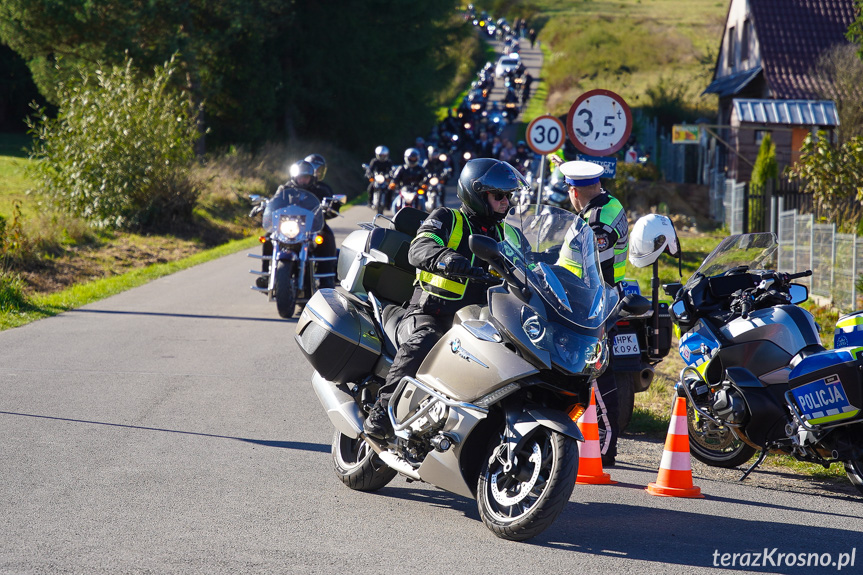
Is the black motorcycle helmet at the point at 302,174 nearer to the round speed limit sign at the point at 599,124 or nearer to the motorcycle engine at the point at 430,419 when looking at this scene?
the round speed limit sign at the point at 599,124

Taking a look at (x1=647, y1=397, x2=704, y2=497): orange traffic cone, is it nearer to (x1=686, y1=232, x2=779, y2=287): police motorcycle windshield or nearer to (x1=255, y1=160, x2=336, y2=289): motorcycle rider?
(x1=686, y1=232, x2=779, y2=287): police motorcycle windshield

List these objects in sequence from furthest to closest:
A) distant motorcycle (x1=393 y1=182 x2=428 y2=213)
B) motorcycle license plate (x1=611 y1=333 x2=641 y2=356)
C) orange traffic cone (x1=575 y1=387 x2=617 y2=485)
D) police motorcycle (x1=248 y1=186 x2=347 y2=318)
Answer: distant motorcycle (x1=393 y1=182 x2=428 y2=213)
police motorcycle (x1=248 y1=186 x2=347 y2=318)
motorcycle license plate (x1=611 y1=333 x2=641 y2=356)
orange traffic cone (x1=575 y1=387 x2=617 y2=485)

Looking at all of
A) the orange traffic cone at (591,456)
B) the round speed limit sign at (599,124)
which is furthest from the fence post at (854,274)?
the orange traffic cone at (591,456)

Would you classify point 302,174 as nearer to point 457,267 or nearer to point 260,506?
point 260,506

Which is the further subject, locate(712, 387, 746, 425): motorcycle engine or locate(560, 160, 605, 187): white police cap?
locate(560, 160, 605, 187): white police cap

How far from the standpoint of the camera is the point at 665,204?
28891 millimetres

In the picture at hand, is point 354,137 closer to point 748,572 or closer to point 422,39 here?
point 422,39

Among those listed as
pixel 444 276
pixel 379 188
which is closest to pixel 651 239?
pixel 444 276

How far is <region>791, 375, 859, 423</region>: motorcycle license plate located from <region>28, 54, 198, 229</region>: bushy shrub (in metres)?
17.1

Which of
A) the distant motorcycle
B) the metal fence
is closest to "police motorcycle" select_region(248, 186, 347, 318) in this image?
the metal fence

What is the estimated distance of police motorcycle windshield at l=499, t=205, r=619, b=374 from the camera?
4453 millimetres

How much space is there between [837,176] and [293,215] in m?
11.7

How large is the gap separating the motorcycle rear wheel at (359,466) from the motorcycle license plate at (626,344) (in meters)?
1.95

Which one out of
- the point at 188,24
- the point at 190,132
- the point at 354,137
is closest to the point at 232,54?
the point at 188,24
